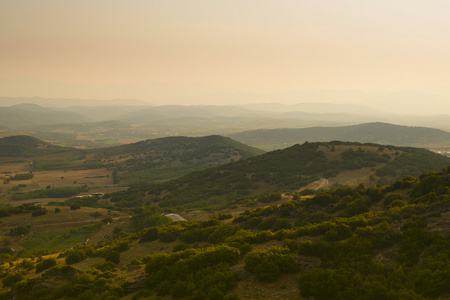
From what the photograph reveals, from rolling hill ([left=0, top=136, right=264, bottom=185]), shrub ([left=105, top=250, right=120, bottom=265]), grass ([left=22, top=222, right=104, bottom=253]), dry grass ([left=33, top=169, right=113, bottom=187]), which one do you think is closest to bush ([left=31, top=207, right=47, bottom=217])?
grass ([left=22, top=222, right=104, bottom=253])

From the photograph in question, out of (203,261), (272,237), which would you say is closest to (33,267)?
(203,261)

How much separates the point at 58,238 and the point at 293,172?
6105 cm

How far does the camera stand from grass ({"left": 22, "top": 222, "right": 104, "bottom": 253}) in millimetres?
46844

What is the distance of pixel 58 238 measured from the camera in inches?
1994

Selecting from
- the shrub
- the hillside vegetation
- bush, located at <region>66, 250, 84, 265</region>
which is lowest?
bush, located at <region>66, 250, 84, 265</region>

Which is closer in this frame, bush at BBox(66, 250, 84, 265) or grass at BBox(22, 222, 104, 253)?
bush at BBox(66, 250, 84, 265)

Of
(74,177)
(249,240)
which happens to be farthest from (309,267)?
(74,177)

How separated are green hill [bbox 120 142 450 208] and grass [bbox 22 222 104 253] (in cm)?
2242

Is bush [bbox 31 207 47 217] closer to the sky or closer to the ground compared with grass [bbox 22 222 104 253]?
closer to the sky

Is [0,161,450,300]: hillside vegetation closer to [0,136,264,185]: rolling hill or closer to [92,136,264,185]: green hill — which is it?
[92,136,264,185]: green hill

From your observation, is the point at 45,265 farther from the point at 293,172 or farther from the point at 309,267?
the point at 293,172

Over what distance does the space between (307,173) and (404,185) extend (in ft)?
164

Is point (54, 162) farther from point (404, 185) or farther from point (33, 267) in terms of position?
point (404, 185)

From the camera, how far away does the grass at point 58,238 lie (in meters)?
46.8
